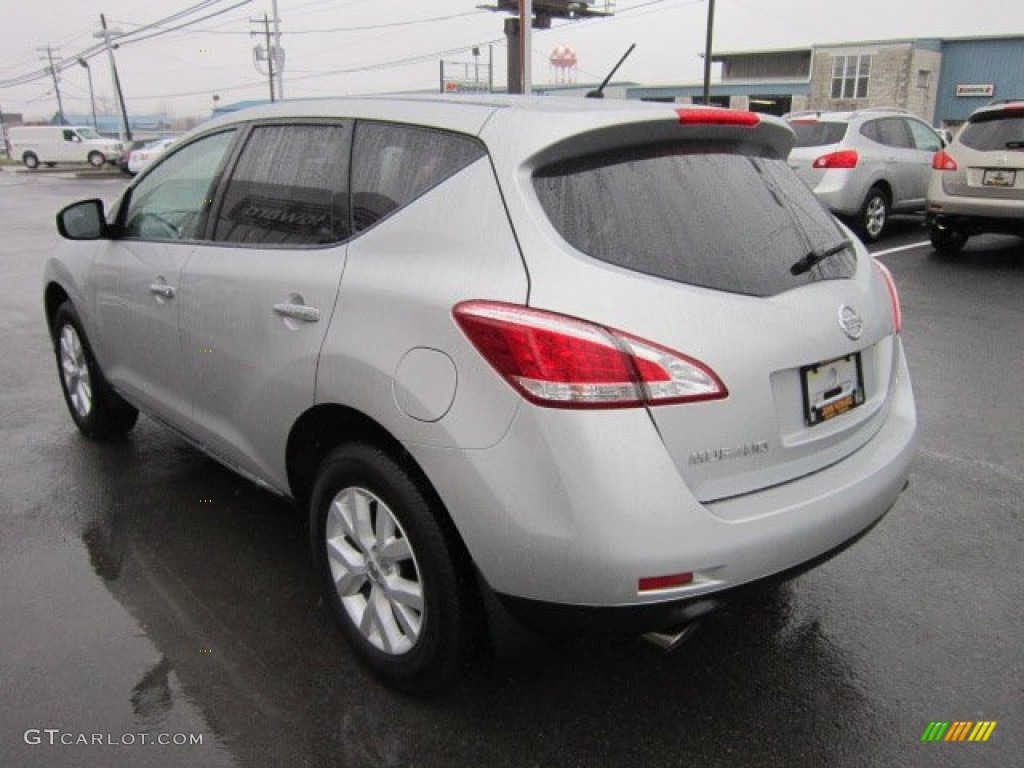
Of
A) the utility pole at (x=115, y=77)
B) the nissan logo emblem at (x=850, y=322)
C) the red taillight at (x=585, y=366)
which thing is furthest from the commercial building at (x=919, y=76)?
the red taillight at (x=585, y=366)

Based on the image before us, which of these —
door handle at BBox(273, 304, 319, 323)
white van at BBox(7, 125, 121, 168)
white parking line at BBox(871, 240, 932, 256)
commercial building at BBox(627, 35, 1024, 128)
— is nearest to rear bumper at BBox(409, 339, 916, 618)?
door handle at BBox(273, 304, 319, 323)

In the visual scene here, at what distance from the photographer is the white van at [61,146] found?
39.7m

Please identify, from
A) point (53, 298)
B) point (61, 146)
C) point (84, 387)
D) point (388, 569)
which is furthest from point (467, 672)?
point (61, 146)

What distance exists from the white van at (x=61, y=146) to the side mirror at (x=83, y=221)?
132 ft

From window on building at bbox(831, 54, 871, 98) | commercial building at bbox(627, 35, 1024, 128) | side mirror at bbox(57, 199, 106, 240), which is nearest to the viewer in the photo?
side mirror at bbox(57, 199, 106, 240)

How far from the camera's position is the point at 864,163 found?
10.7 m

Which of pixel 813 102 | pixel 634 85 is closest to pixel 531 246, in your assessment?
pixel 813 102

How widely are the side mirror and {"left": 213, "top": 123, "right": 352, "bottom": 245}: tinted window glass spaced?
39.9 inches

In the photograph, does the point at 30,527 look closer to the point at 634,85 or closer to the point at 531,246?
the point at 531,246

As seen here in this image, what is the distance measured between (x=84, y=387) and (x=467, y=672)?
3004 millimetres

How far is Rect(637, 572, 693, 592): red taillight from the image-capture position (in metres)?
1.98

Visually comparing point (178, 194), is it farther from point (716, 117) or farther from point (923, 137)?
point (923, 137)

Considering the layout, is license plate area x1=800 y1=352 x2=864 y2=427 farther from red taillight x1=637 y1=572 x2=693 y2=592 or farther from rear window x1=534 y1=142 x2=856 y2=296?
red taillight x1=637 y1=572 x2=693 y2=592

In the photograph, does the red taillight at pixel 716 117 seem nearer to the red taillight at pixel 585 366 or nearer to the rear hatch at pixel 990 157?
the red taillight at pixel 585 366
